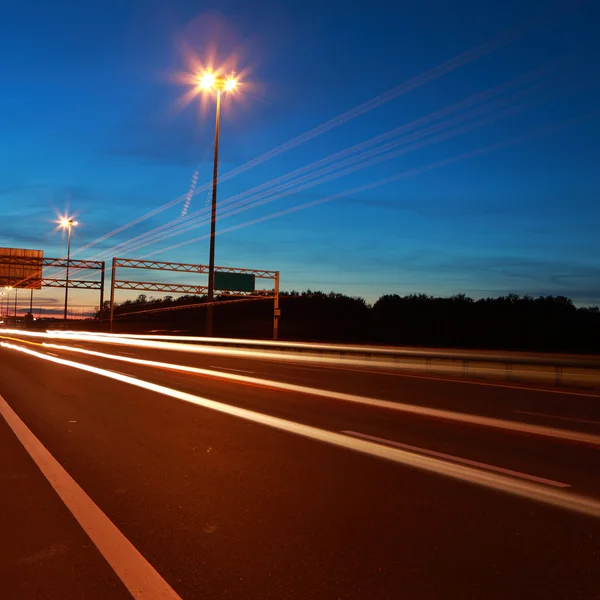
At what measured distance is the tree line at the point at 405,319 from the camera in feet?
286

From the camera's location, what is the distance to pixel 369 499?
6375 millimetres

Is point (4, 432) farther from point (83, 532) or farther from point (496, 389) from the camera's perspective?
point (496, 389)

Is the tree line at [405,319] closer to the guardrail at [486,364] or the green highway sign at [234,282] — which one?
the green highway sign at [234,282]

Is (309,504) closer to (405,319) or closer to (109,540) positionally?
(109,540)

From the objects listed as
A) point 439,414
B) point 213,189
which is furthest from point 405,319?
point 439,414

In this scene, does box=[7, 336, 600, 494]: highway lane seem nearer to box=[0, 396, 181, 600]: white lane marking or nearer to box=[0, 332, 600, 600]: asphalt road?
box=[0, 332, 600, 600]: asphalt road

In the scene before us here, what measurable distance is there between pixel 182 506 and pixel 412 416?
7139 millimetres

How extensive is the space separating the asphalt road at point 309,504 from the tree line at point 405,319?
6298 centimetres

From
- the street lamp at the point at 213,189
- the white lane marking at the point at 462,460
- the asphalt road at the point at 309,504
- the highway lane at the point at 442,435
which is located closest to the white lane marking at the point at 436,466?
the asphalt road at the point at 309,504

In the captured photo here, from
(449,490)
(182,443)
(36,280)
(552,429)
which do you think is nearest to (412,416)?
(552,429)

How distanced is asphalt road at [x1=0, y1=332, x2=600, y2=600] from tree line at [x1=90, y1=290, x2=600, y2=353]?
63.0 m

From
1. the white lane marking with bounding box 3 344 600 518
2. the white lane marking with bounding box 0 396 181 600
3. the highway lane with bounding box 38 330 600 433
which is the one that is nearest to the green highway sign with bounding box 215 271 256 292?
the highway lane with bounding box 38 330 600 433

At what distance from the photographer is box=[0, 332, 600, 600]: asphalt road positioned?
434 centimetres

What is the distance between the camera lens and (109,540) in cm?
512
